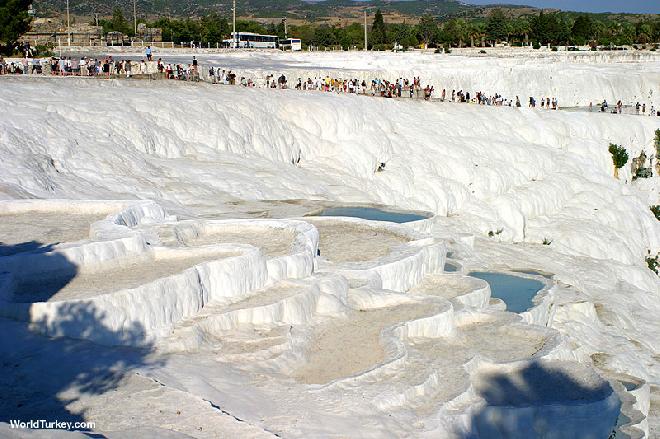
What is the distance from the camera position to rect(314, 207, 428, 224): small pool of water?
1566 cm

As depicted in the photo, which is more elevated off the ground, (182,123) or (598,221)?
(182,123)

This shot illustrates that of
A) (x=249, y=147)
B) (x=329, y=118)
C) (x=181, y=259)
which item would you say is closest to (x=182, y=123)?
(x=249, y=147)

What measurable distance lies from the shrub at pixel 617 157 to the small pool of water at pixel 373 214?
43.8 feet

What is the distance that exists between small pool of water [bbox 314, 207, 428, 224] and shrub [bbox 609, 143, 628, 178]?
43.8ft

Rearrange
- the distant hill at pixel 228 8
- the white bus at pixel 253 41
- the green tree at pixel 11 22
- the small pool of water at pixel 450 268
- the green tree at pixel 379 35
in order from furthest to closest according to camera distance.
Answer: the distant hill at pixel 228 8 < the green tree at pixel 379 35 < the white bus at pixel 253 41 < the green tree at pixel 11 22 < the small pool of water at pixel 450 268

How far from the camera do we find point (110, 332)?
27.6 feet

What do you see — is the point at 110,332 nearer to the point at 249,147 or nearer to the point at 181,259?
the point at 181,259

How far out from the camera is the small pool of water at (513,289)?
1325cm

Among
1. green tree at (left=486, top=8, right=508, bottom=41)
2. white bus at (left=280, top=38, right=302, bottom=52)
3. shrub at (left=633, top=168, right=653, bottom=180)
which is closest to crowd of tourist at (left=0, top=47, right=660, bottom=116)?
shrub at (left=633, top=168, right=653, bottom=180)

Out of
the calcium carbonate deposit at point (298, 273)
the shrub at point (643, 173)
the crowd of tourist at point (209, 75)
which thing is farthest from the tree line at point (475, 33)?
the calcium carbonate deposit at point (298, 273)

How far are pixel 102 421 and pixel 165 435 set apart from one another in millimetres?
677

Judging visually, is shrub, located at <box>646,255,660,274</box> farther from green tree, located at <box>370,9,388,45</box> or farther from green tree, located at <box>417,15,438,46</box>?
green tree, located at <box>370,9,388,45</box>

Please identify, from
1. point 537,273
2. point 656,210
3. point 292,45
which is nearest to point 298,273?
point 537,273

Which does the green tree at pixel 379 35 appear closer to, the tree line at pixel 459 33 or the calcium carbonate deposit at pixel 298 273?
the tree line at pixel 459 33
